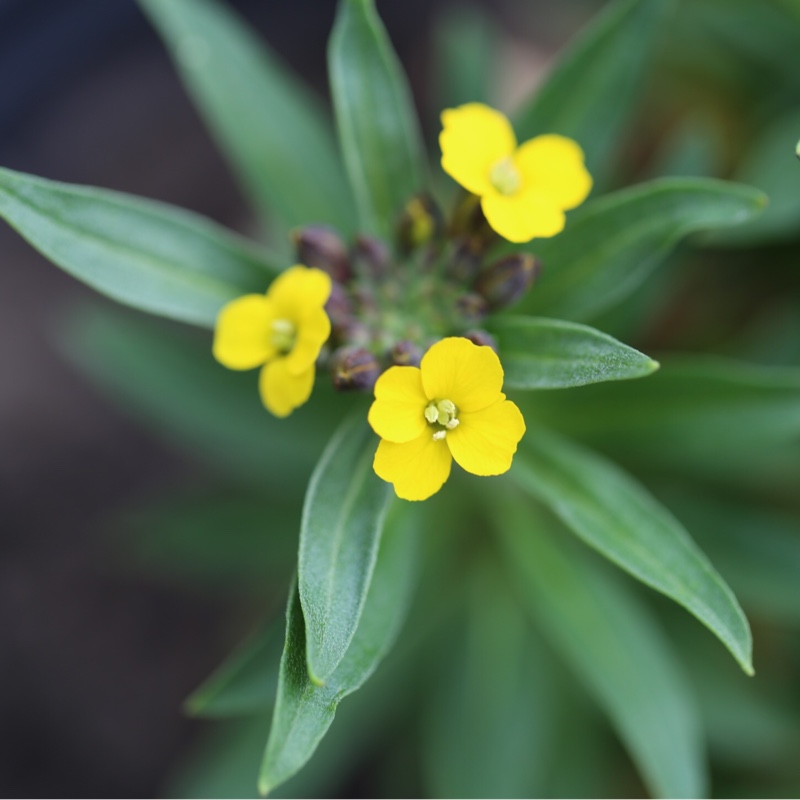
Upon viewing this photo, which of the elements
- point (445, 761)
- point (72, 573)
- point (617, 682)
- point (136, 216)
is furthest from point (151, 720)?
point (136, 216)

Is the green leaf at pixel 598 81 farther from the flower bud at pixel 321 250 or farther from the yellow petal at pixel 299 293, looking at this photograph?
the yellow petal at pixel 299 293

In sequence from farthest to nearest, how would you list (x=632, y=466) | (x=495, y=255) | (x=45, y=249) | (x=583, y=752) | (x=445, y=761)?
(x=583, y=752)
(x=445, y=761)
(x=632, y=466)
(x=495, y=255)
(x=45, y=249)

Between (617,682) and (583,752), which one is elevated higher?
(617,682)

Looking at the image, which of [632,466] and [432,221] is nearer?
[432,221]

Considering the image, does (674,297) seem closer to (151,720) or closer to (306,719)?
(306,719)

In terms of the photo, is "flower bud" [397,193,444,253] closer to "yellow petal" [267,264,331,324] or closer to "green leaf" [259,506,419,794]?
"yellow petal" [267,264,331,324]

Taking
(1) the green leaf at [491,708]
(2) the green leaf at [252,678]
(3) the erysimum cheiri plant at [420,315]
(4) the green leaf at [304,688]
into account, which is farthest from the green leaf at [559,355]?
(1) the green leaf at [491,708]

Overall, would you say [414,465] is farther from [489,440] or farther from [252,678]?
[252,678]

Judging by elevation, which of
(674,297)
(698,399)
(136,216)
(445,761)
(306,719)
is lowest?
(445,761)

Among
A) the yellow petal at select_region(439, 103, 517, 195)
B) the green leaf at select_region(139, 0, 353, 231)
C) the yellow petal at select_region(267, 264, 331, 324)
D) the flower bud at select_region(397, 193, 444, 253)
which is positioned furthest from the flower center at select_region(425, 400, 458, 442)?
the green leaf at select_region(139, 0, 353, 231)
